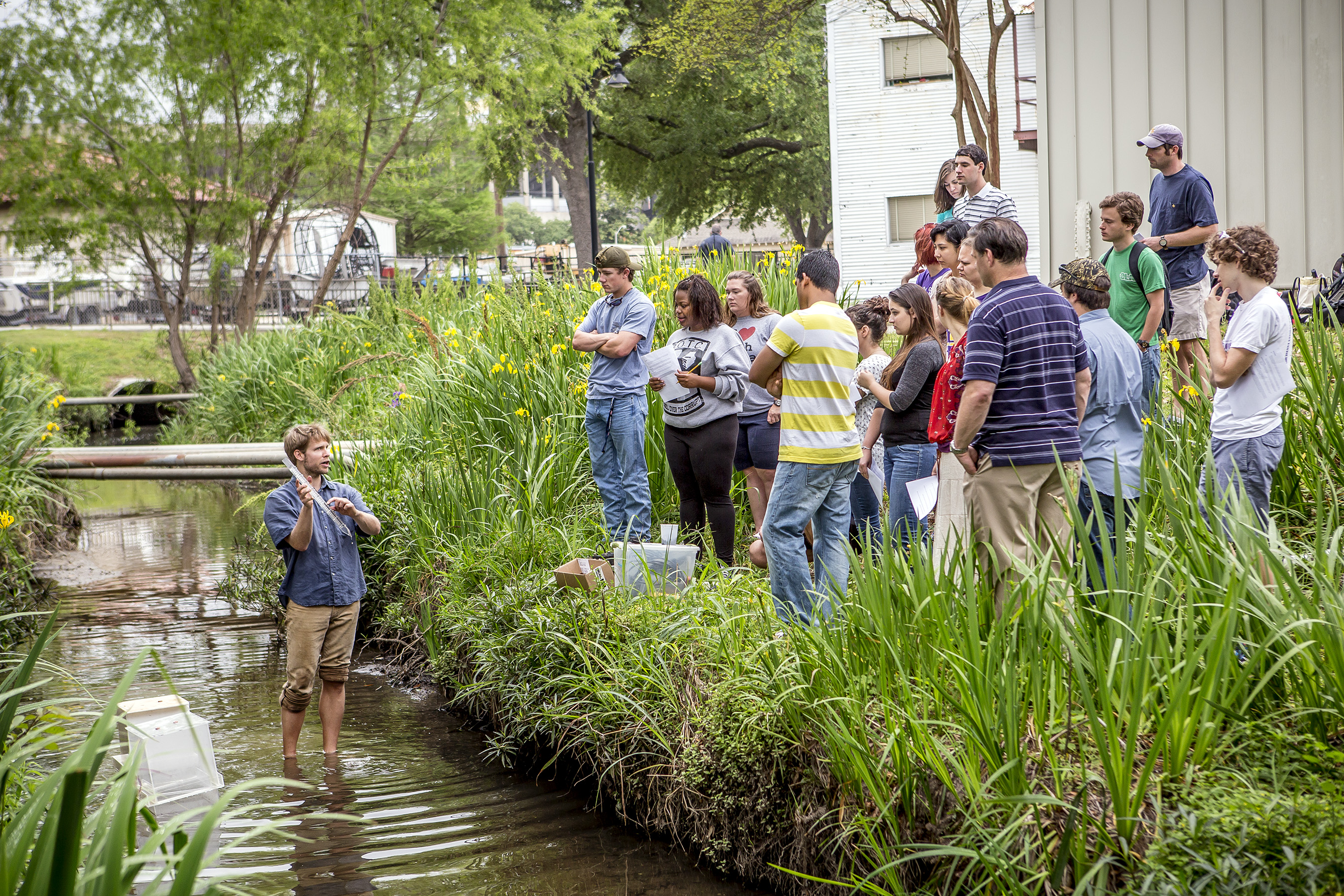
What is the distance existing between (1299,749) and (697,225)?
105 ft

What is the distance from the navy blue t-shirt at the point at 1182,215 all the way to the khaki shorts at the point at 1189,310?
0.13 feet

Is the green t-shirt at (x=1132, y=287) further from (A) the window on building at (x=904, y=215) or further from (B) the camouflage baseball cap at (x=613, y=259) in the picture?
(A) the window on building at (x=904, y=215)

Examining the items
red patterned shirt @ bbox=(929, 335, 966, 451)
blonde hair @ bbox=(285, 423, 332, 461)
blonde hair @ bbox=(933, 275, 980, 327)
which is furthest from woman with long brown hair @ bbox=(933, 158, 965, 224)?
blonde hair @ bbox=(285, 423, 332, 461)

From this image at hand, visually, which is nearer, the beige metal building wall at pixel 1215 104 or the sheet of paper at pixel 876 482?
the sheet of paper at pixel 876 482

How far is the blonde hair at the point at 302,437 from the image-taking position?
524 cm

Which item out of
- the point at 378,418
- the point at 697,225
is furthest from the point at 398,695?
the point at 697,225

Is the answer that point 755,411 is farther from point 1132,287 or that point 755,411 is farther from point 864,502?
point 1132,287

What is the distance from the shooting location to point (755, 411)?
6574 millimetres

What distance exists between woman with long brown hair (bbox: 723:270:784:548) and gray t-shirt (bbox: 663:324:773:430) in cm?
13

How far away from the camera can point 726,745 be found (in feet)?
14.2

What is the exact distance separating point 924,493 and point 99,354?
979 inches

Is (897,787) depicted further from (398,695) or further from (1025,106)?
(1025,106)

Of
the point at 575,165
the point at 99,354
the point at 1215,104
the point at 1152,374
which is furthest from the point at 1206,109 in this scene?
the point at 99,354

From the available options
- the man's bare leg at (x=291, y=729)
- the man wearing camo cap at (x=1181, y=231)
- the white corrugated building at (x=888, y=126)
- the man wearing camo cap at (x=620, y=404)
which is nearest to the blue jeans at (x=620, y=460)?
the man wearing camo cap at (x=620, y=404)
